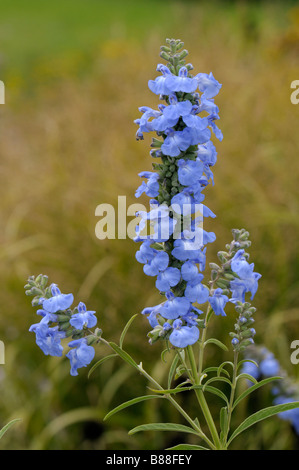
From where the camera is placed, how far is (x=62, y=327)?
952 millimetres

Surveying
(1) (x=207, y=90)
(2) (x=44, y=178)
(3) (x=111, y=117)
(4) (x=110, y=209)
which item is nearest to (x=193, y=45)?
(3) (x=111, y=117)

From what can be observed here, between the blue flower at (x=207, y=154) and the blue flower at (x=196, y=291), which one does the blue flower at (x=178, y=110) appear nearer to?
the blue flower at (x=207, y=154)

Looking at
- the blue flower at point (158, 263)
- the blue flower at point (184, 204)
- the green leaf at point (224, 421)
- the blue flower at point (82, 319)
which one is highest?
the blue flower at point (184, 204)

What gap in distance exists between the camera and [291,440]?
2.68m

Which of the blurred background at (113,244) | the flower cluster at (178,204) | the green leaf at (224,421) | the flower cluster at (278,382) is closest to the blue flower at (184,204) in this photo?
the flower cluster at (178,204)

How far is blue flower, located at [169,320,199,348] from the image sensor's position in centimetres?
88

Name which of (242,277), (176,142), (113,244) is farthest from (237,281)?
(113,244)

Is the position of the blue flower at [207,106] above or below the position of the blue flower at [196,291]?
above

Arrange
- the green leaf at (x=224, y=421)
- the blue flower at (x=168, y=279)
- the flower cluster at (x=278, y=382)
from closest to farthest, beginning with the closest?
the blue flower at (x=168, y=279)
the green leaf at (x=224, y=421)
the flower cluster at (x=278, y=382)

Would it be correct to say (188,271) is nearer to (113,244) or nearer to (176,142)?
(176,142)

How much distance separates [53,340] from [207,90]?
1.53 ft

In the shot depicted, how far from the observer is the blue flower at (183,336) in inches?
34.4

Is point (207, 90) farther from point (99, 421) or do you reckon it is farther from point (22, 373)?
point (22, 373)
